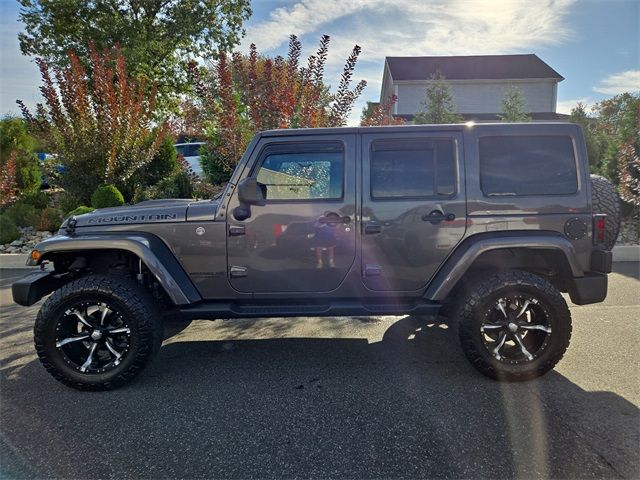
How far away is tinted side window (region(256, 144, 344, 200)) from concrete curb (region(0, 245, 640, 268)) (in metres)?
6.52

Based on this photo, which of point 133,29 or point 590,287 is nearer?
point 590,287

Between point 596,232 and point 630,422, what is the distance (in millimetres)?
1367

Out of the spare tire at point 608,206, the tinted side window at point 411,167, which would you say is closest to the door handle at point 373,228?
the tinted side window at point 411,167

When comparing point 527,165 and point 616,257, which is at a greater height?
point 527,165

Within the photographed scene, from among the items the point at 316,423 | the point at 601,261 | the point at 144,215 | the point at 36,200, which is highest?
the point at 36,200

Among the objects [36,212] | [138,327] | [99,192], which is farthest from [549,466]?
[36,212]

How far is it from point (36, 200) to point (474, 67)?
24.8m

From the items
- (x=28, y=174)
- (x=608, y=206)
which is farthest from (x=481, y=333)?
(x=28, y=174)

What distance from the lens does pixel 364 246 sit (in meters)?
3.14

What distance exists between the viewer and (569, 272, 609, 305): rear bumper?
309 centimetres

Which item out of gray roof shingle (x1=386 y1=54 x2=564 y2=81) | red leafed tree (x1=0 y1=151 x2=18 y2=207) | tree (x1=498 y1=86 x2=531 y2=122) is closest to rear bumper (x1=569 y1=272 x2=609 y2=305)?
red leafed tree (x1=0 y1=151 x2=18 y2=207)

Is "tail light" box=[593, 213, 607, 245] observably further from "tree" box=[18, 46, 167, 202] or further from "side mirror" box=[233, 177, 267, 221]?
"tree" box=[18, 46, 167, 202]

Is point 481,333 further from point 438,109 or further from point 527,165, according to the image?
point 438,109

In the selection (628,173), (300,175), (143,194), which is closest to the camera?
(300,175)
